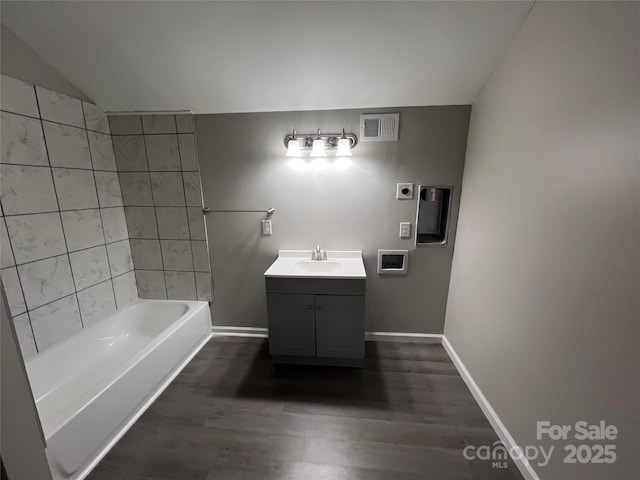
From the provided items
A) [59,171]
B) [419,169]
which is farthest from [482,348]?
[59,171]

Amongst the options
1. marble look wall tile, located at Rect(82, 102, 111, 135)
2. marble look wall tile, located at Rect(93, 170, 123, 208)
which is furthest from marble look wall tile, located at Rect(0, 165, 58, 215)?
Result: marble look wall tile, located at Rect(82, 102, 111, 135)

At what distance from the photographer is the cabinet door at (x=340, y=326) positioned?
170cm

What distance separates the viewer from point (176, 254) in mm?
2150

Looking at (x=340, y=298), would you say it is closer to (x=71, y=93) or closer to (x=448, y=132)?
(x=448, y=132)

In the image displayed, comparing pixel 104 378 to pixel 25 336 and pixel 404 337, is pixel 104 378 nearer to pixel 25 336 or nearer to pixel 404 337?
pixel 25 336

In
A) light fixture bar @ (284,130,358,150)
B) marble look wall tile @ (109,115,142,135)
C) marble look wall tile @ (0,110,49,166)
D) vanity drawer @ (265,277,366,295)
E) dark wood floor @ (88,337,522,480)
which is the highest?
marble look wall tile @ (109,115,142,135)

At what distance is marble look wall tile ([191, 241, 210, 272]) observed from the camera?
212 cm

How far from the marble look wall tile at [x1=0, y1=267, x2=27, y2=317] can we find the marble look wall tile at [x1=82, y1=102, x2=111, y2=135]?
108 cm

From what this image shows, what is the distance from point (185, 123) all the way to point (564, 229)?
2387 mm

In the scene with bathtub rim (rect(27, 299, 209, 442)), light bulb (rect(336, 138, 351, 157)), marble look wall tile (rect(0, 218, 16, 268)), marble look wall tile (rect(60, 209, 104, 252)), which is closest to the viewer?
bathtub rim (rect(27, 299, 209, 442))

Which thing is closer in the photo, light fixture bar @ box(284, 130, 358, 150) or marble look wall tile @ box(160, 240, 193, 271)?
light fixture bar @ box(284, 130, 358, 150)

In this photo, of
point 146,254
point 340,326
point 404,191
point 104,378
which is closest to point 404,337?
point 340,326

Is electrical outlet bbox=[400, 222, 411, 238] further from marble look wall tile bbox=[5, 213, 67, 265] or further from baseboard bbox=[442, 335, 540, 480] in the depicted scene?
marble look wall tile bbox=[5, 213, 67, 265]

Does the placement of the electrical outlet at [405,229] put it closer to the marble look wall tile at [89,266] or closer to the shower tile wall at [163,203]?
the shower tile wall at [163,203]
